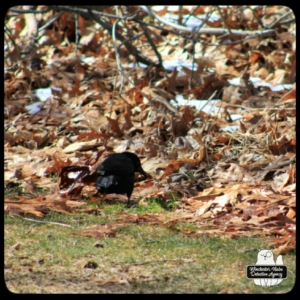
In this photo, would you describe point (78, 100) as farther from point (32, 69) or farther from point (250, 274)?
point (250, 274)

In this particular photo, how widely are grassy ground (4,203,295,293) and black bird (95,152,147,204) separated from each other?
890 mm

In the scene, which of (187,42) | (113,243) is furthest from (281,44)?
(113,243)

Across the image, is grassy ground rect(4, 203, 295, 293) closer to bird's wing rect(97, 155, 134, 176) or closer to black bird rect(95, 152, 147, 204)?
black bird rect(95, 152, 147, 204)

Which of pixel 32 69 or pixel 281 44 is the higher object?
pixel 281 44

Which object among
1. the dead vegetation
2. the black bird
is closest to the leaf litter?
the dead vegetation

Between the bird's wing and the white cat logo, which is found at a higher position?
the white cat logo

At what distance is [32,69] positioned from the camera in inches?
401

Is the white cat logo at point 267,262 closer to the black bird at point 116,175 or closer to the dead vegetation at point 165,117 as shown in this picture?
the dead vegetation at point 165,117

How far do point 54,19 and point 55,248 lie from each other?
6970mm

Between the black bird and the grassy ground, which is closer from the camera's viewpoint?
the grassy ground

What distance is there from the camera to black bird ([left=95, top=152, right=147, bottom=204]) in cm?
628

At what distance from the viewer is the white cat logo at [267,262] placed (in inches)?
154

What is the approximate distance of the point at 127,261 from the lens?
4.43m

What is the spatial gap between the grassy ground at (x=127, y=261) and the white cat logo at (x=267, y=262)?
0.14ft
